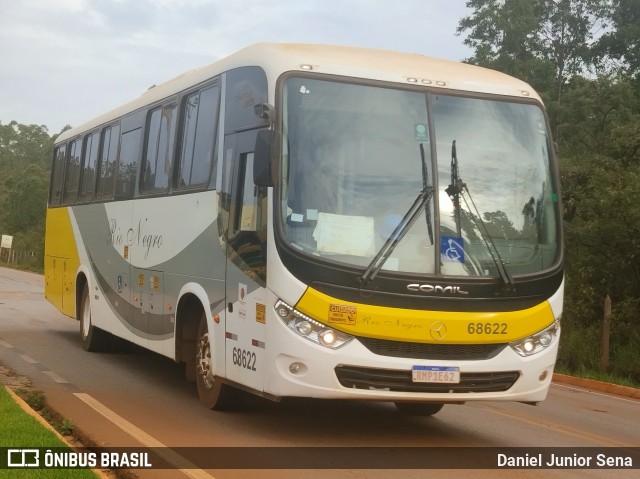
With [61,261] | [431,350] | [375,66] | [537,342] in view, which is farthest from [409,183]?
[61,261]

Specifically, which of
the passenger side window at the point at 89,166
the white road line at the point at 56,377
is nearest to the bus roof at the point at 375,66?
the white road line at the point at 56,377

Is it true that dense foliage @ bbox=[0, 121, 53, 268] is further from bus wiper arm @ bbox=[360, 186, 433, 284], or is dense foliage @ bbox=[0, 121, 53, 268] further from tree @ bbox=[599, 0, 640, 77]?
bus wiper arm @ bbox=[360, 186, 433, 284]

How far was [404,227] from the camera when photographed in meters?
9.11

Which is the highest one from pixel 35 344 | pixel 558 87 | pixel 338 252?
pixel 558 87

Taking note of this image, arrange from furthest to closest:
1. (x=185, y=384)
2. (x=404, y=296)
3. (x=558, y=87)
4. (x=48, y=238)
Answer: (x=558, y=87), (x=48, y=238), (x=185, y=384), (x=404, y=296)

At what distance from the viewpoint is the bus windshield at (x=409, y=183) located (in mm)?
9094

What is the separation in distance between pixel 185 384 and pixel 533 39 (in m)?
42.2

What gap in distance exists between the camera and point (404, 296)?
8.94 m

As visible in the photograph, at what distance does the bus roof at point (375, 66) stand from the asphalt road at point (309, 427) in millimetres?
3120

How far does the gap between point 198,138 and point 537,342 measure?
4.23m

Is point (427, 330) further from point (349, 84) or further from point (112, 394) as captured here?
point (112, 394)

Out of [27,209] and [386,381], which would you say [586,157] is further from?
[27,209]

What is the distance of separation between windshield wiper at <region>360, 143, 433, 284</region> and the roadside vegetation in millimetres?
8776

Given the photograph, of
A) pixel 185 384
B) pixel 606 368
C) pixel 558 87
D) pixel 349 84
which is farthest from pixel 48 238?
pixel 558 87
